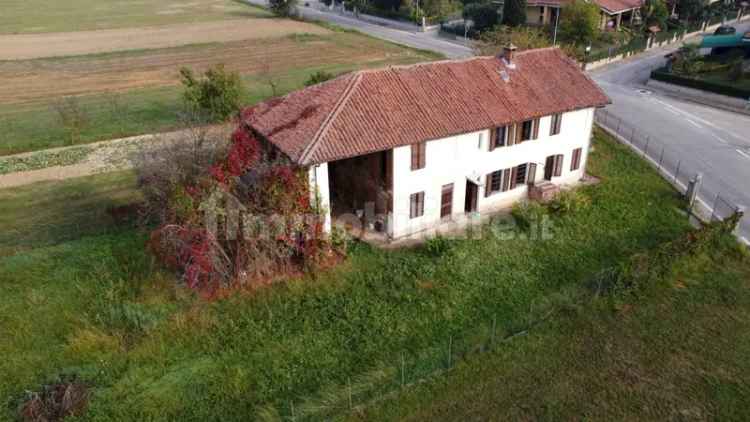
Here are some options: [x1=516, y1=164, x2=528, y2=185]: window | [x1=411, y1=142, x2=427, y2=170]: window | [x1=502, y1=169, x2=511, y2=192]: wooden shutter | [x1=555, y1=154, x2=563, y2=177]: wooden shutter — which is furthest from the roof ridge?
[x1=555, y1=154, x2=563, y2=177]: wooden shutter

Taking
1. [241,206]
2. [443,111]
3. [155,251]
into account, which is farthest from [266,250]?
[443,111]

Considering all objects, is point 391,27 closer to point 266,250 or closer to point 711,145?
point 711,145

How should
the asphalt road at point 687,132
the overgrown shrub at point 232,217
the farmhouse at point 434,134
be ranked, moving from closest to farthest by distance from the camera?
the overgrown shrub at point 232,217 → the farmhouse at point 434,134 → the asphalt road at point 687,132

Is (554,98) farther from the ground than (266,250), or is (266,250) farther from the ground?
(554,98)

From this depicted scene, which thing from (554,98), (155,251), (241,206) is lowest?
(155,251)

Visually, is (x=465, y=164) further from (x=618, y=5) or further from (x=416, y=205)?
(x=618, y=5)

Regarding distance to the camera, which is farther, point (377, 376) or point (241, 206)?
point (241, 206)

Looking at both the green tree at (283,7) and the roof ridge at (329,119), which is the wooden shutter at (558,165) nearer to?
the roof ridge at (329,119)

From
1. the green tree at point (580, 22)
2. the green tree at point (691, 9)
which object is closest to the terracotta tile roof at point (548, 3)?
the green tree at point (580, 22)

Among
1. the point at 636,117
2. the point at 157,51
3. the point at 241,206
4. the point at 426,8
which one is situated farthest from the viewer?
the point at 426,8
